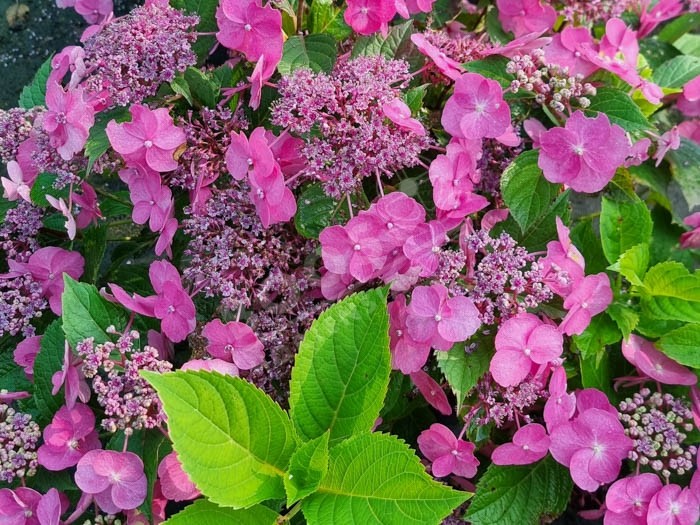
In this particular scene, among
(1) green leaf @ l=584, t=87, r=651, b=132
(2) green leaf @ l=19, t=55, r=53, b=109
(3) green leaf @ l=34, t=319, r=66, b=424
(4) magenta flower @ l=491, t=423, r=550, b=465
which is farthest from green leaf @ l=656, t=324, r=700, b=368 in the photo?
(2) green leaf @ l=19, t=55, r=53, b=109

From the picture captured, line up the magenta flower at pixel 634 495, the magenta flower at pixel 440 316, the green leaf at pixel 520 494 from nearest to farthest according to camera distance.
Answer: the magenta flower at pixel 440 316 < the magenta flower at pixel 634 495 < the green leaf at pixel 520 494

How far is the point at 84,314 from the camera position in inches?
46.9

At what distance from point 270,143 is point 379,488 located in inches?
23.8

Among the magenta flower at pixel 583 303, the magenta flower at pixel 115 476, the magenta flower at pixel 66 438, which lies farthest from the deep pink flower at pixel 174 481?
the magenta flower at pixel 583 303

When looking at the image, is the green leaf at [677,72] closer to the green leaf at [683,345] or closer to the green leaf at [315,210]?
the green leaf at [683,345]

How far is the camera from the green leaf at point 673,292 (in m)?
1.25

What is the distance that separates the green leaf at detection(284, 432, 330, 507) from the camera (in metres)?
1.05

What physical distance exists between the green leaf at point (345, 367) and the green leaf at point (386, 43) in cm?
52

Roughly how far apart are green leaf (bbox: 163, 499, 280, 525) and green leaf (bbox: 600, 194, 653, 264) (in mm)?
786

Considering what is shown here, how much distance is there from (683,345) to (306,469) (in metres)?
0.71

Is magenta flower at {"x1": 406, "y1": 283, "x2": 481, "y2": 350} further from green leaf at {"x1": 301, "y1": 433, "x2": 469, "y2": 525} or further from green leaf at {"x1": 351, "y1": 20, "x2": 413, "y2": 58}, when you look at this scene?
green leaf at {"x1": 351, "y1": 20, "x2": 413, "y2": 58}

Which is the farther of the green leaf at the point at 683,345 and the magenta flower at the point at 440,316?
the green leaf at the point at 683,345

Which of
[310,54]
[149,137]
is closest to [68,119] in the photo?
[149,137]

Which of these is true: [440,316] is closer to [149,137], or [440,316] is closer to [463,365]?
[463,365]
